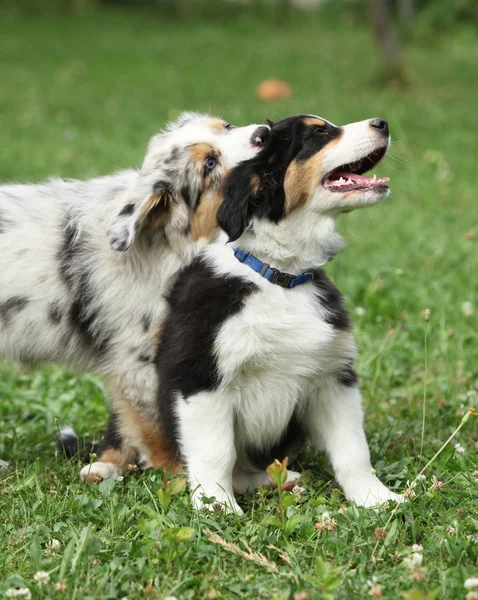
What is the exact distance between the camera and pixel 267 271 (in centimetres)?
328

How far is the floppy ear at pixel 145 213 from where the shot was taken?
355cm

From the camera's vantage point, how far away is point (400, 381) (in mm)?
4617

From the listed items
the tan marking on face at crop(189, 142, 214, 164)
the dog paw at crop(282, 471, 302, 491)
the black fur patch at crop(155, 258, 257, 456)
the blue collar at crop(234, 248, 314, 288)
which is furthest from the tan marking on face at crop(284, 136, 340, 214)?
the dog paw at crop(282, 471, 302, 491)

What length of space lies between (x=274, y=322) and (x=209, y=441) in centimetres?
48

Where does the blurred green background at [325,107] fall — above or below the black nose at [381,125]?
below

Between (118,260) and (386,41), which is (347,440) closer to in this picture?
(118,260)

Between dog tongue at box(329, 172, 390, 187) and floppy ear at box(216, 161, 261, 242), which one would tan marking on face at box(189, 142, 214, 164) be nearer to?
floppy ear at box(216, 161, 261, 242)

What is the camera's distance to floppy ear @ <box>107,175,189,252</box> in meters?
3.55

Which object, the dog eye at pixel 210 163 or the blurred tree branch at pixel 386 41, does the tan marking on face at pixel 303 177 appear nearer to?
the dog eye at pixel 210 163

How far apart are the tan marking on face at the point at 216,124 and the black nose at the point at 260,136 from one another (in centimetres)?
28

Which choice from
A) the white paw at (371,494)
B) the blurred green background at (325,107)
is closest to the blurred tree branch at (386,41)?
the blurred green background at (325,107)

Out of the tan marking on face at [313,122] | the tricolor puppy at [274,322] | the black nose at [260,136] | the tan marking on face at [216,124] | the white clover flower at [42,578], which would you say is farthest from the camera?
the tan marking on face at [216,124]

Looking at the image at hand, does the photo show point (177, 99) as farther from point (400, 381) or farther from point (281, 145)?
point (281, 145)

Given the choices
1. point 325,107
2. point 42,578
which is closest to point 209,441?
point 42,578
